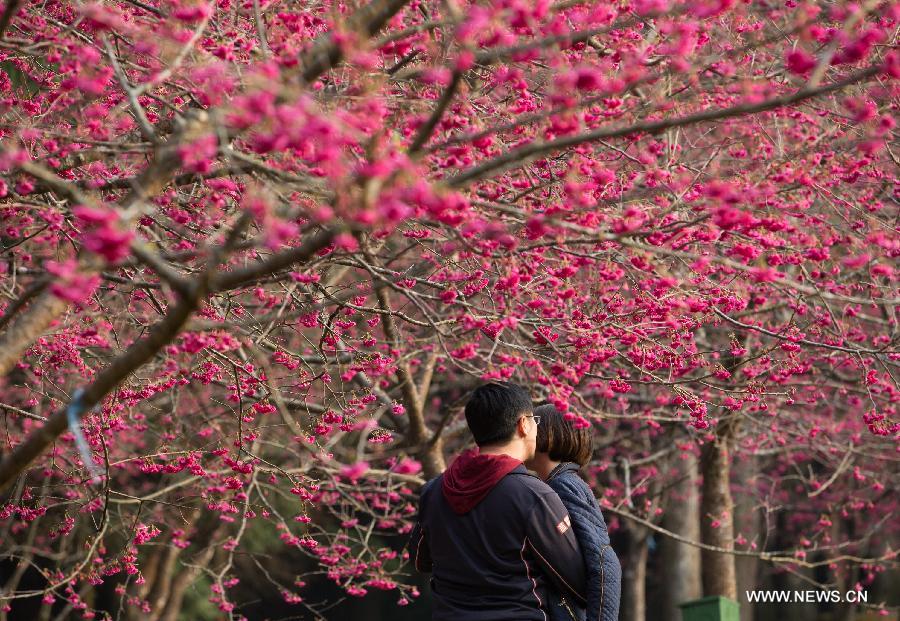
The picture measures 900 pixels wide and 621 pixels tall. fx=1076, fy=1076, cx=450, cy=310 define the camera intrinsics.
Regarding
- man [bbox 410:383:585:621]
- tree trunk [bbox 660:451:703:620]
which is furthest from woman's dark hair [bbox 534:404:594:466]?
tree trunk [bbox 660:451:703:620]

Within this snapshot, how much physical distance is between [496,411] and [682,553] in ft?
29.4

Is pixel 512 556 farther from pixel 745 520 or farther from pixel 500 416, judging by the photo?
pixel 745 520

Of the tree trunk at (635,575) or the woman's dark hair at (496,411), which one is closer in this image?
the woman's dark hair at (496,411)

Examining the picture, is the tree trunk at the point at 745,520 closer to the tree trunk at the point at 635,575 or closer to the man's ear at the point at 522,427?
the tree trunk at the point at 635,575

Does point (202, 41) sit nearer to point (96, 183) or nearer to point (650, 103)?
point (96, 183)

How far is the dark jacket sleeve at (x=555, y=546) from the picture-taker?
11.6ft

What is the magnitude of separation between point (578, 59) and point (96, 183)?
103 inches

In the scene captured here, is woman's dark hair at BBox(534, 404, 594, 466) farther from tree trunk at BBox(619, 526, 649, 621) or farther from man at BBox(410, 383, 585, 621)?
tree trunk at BBox(619, 526, 649, 621)

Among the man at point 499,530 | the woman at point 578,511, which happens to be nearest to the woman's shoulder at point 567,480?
the woman at point 578,511

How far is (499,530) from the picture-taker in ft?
11.7

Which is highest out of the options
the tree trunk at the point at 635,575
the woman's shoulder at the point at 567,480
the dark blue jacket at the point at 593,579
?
the tree trunk at the point at 635,575

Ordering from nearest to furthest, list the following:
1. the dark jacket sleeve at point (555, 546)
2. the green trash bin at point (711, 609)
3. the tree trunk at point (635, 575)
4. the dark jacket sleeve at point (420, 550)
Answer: the dark jacket sleeve at point (555, 546), the dark jacket sleeve at point (420, 550), the green trash bin at point (711, 609), the tree trunk at point (635, 575)

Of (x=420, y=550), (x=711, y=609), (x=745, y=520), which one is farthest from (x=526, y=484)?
(x=745, y=520)

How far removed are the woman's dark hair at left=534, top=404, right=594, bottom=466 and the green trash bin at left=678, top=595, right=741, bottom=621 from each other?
2628mm
